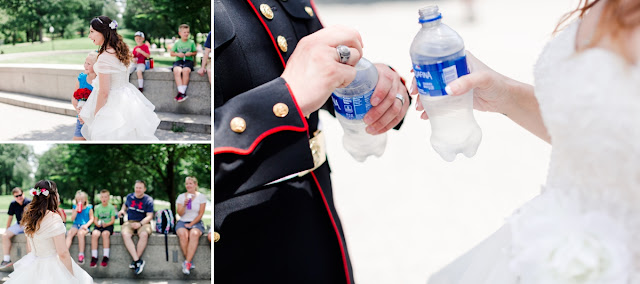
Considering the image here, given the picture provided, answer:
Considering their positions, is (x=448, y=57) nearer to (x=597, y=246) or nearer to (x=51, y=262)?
(x=597, y=246)

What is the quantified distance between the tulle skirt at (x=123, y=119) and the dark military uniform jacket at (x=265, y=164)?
2.00 feet

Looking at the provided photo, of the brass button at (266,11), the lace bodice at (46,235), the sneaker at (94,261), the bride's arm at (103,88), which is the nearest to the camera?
the brass button at (266,11)

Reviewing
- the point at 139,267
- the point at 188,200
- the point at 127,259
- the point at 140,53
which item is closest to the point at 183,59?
the point at 140,53

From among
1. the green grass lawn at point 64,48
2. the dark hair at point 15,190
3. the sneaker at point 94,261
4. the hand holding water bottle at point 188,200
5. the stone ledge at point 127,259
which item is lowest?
the stone ledge at point 127,259

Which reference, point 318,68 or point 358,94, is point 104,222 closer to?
point 358,94

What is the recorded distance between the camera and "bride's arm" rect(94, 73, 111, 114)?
2.60 meters

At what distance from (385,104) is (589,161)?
750mm

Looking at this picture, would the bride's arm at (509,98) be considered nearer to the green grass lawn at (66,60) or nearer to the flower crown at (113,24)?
the green grass lawn at (66,60)

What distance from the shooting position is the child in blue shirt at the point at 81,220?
348 centimetres

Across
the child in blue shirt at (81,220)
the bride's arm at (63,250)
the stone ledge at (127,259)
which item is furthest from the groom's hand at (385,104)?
the bride's arm at (63,250)

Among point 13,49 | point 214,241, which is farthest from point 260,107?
point 13,49

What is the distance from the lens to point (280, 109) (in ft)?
5.39

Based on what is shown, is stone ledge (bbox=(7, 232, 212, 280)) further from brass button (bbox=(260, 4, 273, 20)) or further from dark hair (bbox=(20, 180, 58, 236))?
brass button (bbox=(260, 4, 273, 20))

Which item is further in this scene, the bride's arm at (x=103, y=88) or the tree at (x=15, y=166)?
the bride's arm at (x=103, y=88)
